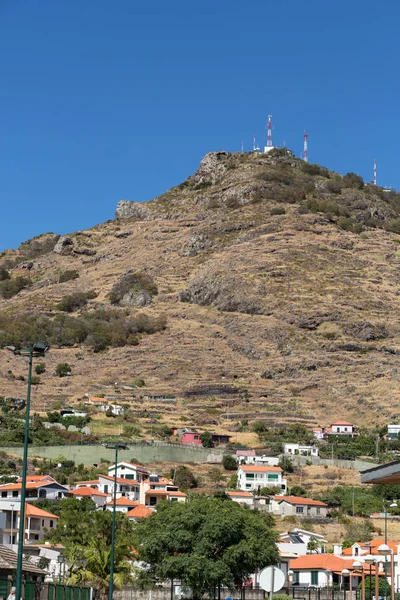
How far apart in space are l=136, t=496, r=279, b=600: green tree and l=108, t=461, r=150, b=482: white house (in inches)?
1816

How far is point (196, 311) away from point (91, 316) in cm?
1716

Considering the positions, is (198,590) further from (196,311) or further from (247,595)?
(196,311)

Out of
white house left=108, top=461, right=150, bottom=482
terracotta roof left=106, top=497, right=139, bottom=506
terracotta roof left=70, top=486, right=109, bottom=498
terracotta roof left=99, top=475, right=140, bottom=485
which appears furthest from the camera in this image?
white house left=108, top=461, right=150, bottom=482

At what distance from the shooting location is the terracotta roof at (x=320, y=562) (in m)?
70.1

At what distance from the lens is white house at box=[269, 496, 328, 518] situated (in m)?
98.4

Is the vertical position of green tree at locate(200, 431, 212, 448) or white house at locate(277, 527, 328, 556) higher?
green tree at locate(200, 431, 212, 448)

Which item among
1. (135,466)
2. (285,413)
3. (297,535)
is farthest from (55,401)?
(297,535)

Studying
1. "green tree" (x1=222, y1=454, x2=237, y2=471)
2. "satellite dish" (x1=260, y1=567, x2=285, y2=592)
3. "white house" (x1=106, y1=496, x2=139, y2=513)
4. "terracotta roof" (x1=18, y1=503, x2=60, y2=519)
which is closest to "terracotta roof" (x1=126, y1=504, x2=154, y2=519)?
"white house" (x1=106, y1=496, x2=139, y2=513)

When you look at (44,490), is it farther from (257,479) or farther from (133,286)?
(133,286)

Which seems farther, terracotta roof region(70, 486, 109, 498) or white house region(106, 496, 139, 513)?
terracotta roof region(70, 486, 109, 498)

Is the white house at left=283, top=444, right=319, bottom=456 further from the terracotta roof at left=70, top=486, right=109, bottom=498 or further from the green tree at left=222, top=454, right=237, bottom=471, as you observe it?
the terracotta roof at left=70, top=486, right=109, bottom=498

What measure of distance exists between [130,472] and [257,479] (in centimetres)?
1257

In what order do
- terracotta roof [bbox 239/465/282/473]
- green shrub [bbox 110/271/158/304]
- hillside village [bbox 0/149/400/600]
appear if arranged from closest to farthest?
1. hillside village [bbox 0/149/400/600]
2. terracotta roof [bbox 239/465/282/473]
3. green shrub [bbox 110/271/158/304]

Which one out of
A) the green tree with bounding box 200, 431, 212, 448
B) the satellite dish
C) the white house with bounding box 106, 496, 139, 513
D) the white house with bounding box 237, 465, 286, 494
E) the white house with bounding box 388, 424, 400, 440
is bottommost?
the satellite dish
